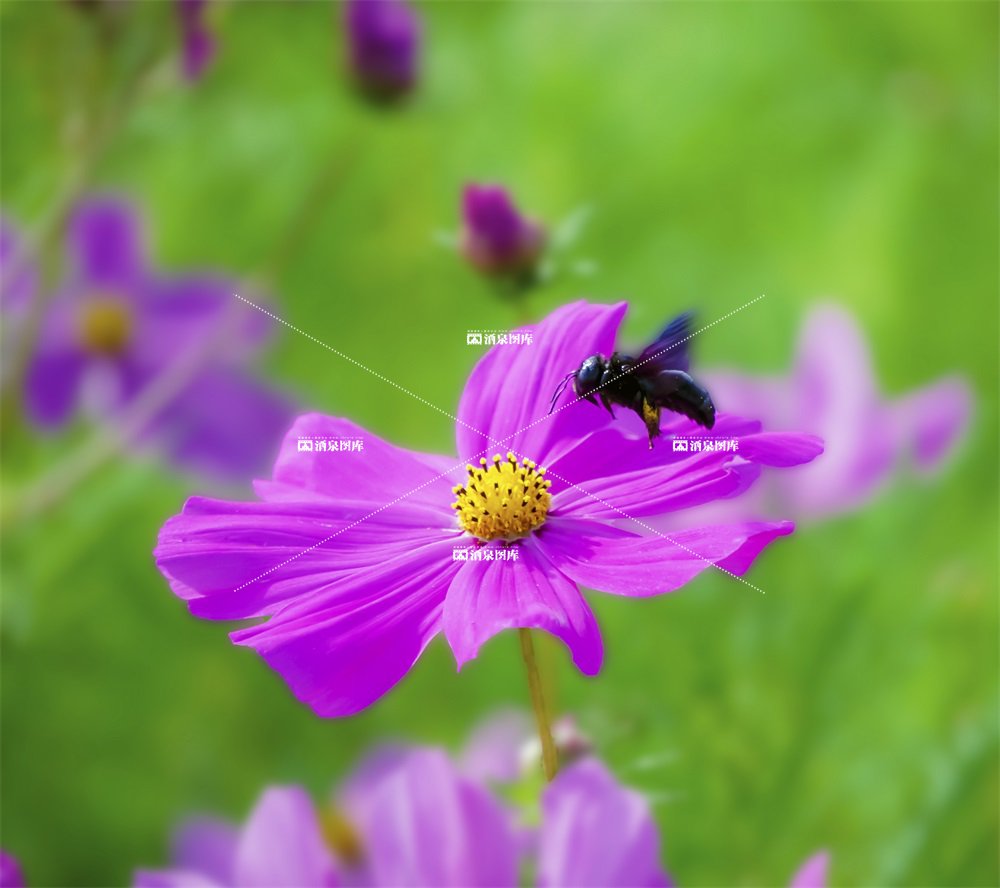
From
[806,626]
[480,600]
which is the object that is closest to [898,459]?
[806,626]

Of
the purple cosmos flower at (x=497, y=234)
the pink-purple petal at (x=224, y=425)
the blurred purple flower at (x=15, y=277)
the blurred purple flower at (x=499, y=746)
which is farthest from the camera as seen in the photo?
the pink-purple petal at (x=224, y=425)

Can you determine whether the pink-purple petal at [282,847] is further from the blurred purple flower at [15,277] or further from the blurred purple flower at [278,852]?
the blurred purple flower at [15,277]

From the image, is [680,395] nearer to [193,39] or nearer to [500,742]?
[193,39]

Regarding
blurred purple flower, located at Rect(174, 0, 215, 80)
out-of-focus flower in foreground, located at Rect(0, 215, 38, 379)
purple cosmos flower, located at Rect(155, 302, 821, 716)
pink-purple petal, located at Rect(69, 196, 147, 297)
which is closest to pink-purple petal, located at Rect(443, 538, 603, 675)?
purple cosmos flower, located at Rect(155, 302, 821, 716)

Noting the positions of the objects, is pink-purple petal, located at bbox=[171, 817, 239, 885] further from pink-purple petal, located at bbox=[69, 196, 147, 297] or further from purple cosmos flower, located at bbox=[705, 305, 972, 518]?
pink-purple petal, located at bbox=[69, 196, 147, 297]

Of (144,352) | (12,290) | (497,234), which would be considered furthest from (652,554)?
(144,352)

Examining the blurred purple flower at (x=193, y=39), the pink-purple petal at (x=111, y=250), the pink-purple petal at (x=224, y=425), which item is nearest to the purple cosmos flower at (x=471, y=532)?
the blurred purple flower at (x=193, y=39)

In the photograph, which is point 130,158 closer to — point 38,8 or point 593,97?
point 38,8
